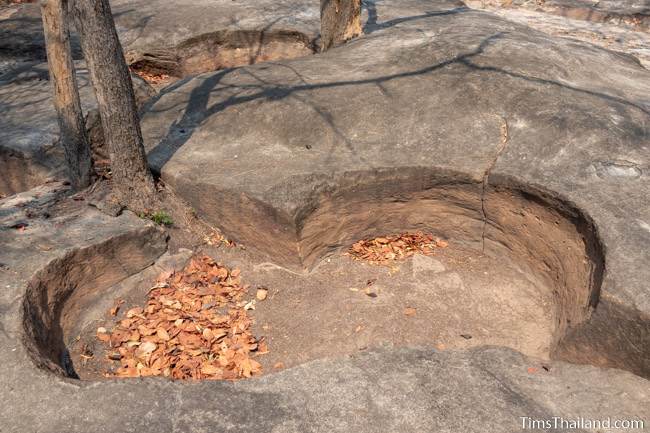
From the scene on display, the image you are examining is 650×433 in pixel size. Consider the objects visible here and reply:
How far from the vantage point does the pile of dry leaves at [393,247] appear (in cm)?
528

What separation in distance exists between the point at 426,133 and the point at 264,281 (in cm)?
203

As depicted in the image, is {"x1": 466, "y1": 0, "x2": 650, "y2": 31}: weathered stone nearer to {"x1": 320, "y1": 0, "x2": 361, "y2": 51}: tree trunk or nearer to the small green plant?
{"x1": 320, "y1": 0, "x2": 361, "y2": 51}: tree trunk

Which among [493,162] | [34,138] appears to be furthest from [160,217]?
[493,162]

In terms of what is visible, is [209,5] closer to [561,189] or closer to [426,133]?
[426,133]

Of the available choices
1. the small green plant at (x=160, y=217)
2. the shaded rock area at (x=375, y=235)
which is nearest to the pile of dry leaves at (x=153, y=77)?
the shaded rock area at (x=375, y=235)

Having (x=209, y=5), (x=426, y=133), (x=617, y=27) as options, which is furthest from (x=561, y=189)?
(x=617, y=27)

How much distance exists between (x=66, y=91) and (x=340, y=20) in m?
3.92

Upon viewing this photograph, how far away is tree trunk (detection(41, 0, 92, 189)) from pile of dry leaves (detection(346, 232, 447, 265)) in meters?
2.76

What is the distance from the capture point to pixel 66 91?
5.36 metres

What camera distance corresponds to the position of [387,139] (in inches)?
206

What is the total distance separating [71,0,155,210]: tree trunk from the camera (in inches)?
175

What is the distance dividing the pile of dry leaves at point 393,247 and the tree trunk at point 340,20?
3646mm

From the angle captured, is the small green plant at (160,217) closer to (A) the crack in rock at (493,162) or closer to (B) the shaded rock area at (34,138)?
(B) the shaded rock area at (34,138)

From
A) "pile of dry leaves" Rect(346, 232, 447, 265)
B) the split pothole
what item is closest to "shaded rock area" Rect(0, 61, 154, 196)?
the split pothole
